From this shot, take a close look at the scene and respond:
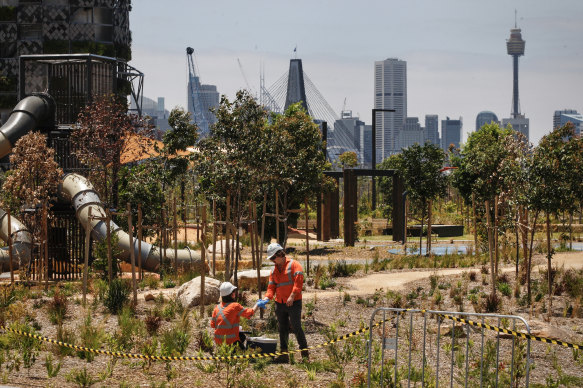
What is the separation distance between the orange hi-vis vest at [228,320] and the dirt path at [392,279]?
6.97m

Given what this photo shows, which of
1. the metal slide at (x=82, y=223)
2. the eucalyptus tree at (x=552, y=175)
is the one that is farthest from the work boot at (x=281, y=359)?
the metal slide at (x=82, y=223)

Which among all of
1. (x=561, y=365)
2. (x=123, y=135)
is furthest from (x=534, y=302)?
(x=123, y=135)

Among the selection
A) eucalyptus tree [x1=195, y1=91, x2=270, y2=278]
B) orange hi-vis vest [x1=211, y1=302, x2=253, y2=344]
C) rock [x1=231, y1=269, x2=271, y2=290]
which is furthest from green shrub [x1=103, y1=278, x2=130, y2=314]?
orange hi-vis vest [x1=211, y1=302, x2=253, y2=344]

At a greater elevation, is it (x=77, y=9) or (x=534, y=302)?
(x=77, y=9)

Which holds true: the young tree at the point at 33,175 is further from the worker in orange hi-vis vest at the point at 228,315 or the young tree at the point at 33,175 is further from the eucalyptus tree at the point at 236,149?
the worker in orange hi-vis vest at the point at 228,315

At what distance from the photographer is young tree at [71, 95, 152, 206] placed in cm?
2436

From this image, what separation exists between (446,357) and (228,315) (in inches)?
135

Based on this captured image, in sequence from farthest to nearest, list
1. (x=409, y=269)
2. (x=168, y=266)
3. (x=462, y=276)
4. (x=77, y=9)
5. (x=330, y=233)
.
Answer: (x=77, y=9) < (x=330, y=233) < (x=409, y=269) < (x=168, y=266) < (x=462, y=276)

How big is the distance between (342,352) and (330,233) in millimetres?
26997

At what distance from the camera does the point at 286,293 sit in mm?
11539

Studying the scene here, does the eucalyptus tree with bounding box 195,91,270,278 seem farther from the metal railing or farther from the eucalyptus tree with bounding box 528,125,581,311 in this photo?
the eucalyptus tree with bounding box 528,125,581,311

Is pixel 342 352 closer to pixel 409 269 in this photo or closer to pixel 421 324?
pixel 421 324

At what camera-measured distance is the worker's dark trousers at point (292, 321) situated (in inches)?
447

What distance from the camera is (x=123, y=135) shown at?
24.9 m
